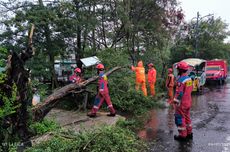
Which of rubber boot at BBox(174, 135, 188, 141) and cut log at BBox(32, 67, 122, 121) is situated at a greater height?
cut log at BBox(32, 67, 122, 121)

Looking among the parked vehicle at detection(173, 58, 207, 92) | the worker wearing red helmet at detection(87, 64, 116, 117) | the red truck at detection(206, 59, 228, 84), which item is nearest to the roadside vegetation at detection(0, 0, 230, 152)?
the worker wearing red helmet at detection(87, 64, 116, 117)

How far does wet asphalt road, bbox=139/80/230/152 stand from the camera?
657 centimetres

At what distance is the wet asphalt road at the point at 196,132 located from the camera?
21.5 ft

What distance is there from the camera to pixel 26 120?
6020 millimetres

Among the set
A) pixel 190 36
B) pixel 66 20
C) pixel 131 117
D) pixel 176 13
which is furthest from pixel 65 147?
pixel 190 36

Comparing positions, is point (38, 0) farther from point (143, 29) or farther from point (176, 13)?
point (176, 13)

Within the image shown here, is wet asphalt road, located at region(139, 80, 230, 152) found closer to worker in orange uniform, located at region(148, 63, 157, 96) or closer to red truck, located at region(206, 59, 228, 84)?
worker in orange uniform, located at region(148, 63, 157, 96)

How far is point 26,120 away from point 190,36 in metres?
31.6

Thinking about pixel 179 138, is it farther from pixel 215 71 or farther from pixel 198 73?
pixel 215 71

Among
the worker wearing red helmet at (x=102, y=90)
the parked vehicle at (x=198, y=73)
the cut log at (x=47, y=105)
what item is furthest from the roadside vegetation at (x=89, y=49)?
the parked vehicle at (x=198, y=73)

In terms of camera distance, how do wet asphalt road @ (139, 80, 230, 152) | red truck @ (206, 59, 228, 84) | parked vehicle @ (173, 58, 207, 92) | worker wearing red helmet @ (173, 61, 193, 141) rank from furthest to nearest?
red truck @ (206, 59, 228, 84) → parked vehicle @ (173, 58, 207, 92) → worker wearing red helmet @ (173, 61, 193, 141) → wet asphalt road @ (139, 80, 230, 152)

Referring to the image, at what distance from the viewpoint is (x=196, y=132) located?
791 centimetres

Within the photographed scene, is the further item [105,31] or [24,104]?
[105,31]

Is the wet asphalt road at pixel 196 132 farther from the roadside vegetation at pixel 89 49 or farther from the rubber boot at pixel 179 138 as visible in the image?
the roadside vegetation at pixel 89 49
